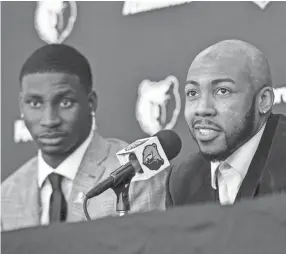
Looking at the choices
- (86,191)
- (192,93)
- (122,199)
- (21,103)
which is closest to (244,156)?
(192,93)

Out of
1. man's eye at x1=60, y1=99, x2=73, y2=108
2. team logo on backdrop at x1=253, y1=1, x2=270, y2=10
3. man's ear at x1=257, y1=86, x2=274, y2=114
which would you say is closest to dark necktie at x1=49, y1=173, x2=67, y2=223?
man's eye at x1=60, y1=99, x2=73, y2=108

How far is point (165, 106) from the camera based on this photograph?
2670 millimetres

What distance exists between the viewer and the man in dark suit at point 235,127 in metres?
2.21

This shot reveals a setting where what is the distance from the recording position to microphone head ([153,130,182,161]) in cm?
216

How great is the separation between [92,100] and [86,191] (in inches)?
16.9

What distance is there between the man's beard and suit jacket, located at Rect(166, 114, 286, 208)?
0.06m

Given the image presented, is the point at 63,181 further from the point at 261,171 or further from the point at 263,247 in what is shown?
the point at 263,247

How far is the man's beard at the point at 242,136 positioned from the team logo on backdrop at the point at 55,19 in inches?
41.6

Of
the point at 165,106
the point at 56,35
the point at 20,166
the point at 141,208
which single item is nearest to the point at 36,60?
the point at 56,35

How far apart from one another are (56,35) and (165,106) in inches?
27.1

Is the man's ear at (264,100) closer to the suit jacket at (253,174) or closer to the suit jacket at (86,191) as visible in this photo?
the suit jacket at (253,174)

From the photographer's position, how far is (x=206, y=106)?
7.45ft

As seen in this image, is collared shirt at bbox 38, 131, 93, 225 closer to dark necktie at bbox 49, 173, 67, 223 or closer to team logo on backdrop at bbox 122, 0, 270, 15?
dark necktie at bbox 49, 173, 67, 223

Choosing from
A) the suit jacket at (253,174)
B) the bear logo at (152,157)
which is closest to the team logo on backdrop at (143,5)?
the suit jacket at (253,174)
